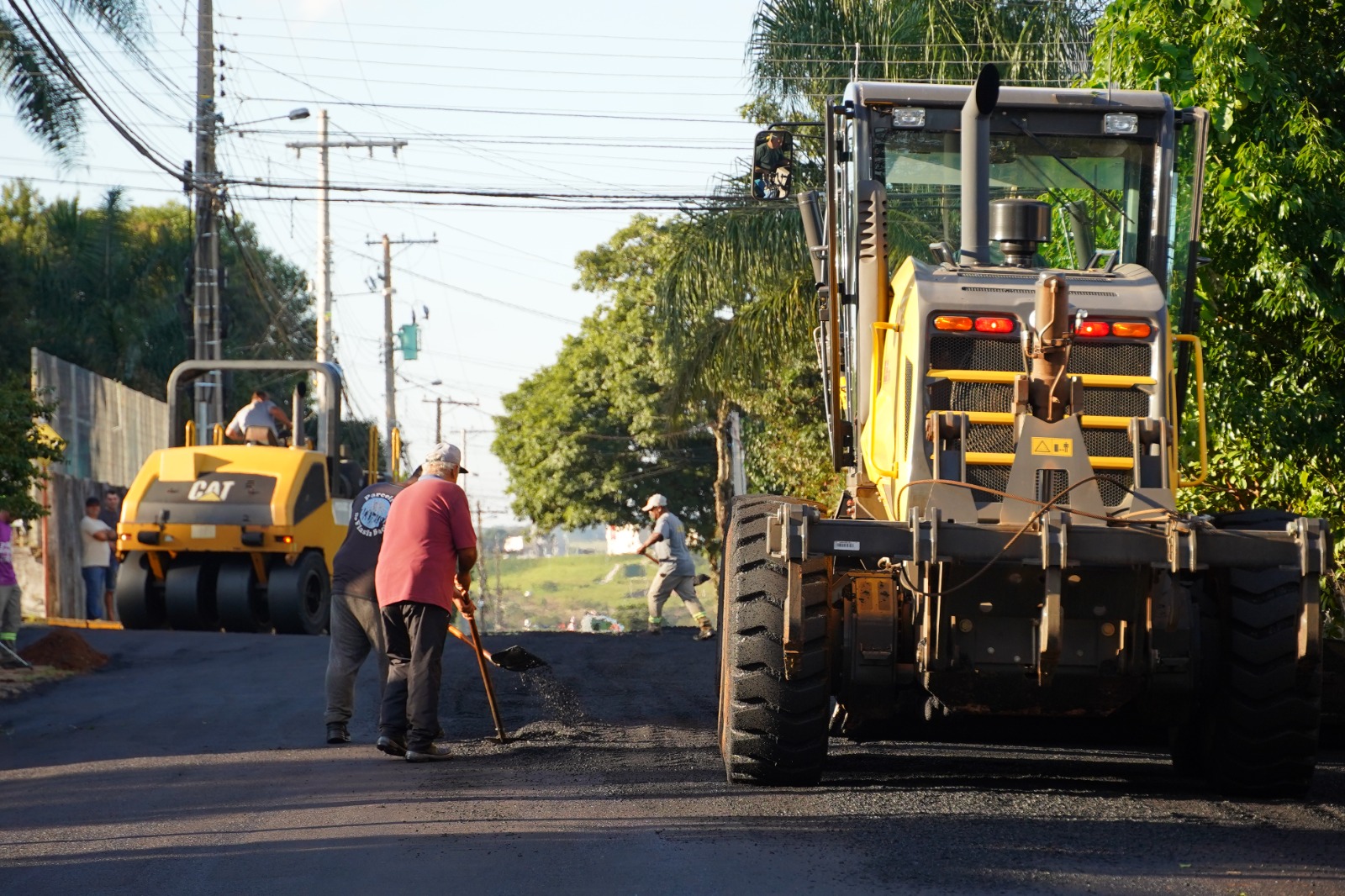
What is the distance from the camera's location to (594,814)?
7805 mm

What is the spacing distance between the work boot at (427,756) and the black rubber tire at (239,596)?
9.54 metres

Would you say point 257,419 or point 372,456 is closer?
point 257,419

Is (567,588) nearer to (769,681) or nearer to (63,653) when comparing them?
(63,653)

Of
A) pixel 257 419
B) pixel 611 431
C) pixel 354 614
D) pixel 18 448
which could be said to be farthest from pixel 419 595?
pixel 611 431

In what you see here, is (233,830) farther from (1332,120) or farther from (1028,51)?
(1028,51)

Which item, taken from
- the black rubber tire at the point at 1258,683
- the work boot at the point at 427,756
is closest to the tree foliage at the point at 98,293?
the work boot at the point at 427,756

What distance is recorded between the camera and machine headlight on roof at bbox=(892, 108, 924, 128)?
9.15m

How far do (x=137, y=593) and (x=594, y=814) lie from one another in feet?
40.8

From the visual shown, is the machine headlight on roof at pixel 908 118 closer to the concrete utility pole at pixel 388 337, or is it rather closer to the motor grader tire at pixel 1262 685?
the motor grader tire at pixel 1262 685

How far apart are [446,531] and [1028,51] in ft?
49.3

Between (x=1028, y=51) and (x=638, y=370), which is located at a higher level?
(x=1028, y=51)

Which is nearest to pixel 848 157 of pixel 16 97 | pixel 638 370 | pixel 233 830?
pixel 233 830

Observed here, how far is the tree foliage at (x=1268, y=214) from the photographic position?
38.4 ft

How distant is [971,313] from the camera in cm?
823
